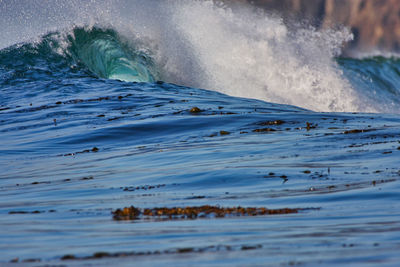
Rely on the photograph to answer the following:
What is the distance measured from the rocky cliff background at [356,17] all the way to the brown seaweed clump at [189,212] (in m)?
18.2

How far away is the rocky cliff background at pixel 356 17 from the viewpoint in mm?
22125

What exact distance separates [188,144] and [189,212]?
3.92 meters

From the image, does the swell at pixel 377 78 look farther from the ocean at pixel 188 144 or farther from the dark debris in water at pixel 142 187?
the dark debris in water at pixel 142 187

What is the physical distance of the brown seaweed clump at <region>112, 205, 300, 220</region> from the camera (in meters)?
3.70

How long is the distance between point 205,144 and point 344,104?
37.1ft

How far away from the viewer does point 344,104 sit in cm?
1795

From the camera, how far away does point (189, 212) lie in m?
3.82

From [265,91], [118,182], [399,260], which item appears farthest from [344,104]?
[399,260]

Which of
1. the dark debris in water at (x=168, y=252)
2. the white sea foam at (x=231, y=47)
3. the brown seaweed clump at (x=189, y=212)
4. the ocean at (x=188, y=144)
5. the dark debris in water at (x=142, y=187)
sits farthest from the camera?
the white sea foam at (x=231, y=47)

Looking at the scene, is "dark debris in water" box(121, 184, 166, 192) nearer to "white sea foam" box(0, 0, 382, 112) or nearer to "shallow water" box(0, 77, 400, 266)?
"shallow water" box(0, 77, 400, 266)

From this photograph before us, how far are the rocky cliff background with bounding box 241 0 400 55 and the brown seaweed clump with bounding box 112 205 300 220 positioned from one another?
1818cm

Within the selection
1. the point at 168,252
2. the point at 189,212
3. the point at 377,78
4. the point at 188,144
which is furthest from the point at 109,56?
the point at 168,252

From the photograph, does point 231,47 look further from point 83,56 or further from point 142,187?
point 142,187

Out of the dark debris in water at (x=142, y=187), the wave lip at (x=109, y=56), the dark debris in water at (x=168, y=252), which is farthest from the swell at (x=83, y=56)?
the dark debris in water at (x=168, y=252)
